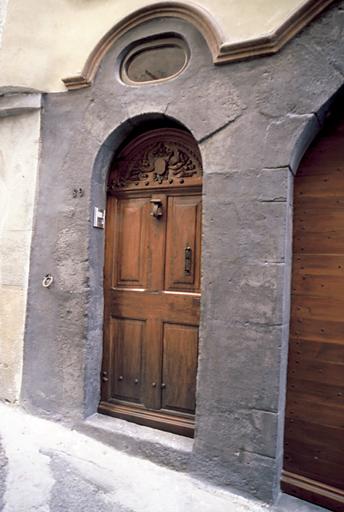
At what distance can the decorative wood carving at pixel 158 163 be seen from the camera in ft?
9.80

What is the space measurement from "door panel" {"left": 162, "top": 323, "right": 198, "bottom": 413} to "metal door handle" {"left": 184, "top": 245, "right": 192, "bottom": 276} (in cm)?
46

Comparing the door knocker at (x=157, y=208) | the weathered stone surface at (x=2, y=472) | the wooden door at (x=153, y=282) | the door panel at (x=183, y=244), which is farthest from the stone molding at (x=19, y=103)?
the weathered stone surface at (x=2, y=472)

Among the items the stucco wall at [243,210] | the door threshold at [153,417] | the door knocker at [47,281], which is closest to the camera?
the stucco wall at [243,210]

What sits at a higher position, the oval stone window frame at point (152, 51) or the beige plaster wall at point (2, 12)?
the beige plaster wall at point (2, 12)

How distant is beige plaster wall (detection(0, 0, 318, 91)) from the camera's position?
3.19 meters

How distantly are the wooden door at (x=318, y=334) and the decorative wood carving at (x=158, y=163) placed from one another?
0.92 metres

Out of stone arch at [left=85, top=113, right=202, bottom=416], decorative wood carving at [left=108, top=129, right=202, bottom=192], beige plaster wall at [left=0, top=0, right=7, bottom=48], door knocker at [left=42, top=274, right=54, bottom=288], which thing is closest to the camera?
decorative wood carving at [left=108, top=129, right=202, bottom=192]

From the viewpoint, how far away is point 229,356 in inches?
101

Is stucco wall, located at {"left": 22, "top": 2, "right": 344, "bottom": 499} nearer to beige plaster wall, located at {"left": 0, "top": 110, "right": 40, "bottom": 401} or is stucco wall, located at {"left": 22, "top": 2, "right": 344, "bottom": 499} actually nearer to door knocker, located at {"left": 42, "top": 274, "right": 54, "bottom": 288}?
door knocker, located at {"left": 42, "top": 274, "right": 54, "bottom": 288}

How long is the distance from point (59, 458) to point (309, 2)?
12.3 feet

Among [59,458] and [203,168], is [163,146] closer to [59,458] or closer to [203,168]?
[203,168]

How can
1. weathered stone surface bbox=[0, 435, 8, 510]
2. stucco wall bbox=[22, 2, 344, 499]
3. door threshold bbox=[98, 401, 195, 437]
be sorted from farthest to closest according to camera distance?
door threshold bbox=[98, 401, 195, 437]
stucco wall bbox=[22, 2, 344, 499]
weathered stone surface bbox=[0, 435, 8, 510]

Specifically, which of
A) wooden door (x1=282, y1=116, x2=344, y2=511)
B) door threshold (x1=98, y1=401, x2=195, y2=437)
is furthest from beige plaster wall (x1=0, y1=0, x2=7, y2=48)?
door threshold (x1=98, y1=401, x2=195, y2=437)

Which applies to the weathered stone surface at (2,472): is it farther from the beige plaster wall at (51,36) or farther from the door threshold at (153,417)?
the beige plaster wall at (51,36)
